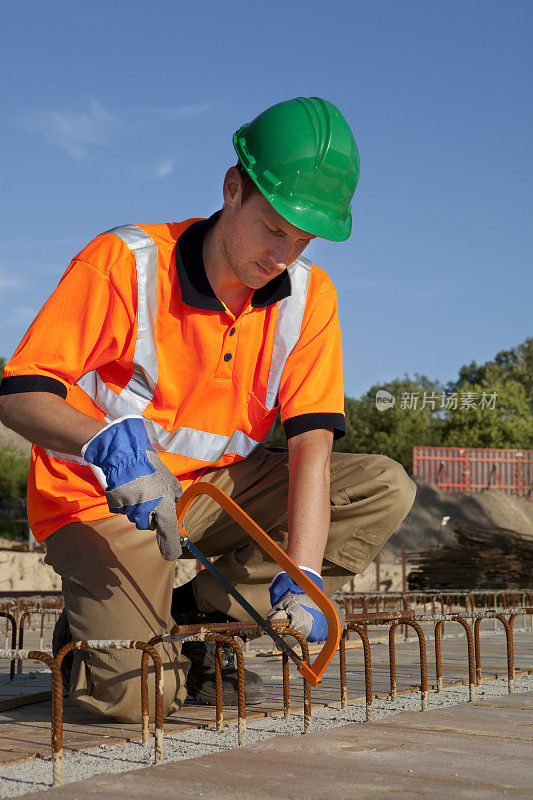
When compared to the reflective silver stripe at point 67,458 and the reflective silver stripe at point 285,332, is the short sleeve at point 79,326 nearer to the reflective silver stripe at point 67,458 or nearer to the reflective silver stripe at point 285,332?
the reflective silver stripe at point 67,458

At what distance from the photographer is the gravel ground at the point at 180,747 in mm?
2010

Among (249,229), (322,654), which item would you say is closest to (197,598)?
(322,654)

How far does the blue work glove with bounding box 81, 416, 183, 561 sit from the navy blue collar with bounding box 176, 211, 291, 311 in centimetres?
73

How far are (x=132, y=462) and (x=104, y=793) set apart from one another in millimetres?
1002

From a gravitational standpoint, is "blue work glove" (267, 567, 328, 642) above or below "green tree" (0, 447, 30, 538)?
below

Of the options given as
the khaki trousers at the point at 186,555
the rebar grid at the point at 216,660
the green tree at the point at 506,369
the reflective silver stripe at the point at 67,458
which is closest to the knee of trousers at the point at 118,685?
the khaki trousers at the point at 186,555

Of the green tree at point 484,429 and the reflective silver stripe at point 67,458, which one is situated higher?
A: the green tree at point 484,429

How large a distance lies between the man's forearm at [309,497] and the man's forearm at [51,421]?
0.81 m

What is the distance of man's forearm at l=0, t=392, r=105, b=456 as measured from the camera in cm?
273

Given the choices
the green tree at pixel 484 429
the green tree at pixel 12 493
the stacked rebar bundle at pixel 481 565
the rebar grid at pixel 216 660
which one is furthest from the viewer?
the green tree at pixel 484 429

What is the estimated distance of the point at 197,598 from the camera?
11.5ft

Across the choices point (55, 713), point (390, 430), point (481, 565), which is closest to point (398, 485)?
point (55, 713)

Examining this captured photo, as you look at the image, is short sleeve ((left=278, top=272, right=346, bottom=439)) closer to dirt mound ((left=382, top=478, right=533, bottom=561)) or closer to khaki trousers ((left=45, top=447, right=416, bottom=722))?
khaki trousers ((left=45, top=447, right=416, bottom=722))

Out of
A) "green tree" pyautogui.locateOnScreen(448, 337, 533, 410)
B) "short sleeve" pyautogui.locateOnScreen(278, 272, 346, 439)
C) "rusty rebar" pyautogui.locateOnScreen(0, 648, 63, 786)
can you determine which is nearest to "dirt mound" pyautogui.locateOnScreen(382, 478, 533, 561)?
"short sleeve" pyautogui.locateOnScreen(278, 272, 346, 439)
